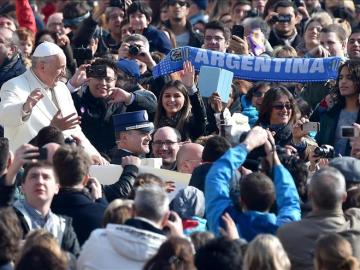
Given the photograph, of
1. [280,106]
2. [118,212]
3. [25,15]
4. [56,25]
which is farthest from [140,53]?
[118,212]

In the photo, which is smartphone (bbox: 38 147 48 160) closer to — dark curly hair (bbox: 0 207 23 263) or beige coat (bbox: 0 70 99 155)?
dark curly hair (bbox: 0 207 23 263)

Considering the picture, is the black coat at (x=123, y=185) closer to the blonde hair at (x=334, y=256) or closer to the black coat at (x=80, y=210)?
the black coat at (x=80, y=210)

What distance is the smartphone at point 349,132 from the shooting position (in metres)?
13.1

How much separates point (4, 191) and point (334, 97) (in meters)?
4.28

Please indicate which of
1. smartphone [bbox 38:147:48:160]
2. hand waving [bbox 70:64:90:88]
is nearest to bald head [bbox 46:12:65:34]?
hand waving [bbox 70:64:90:88]

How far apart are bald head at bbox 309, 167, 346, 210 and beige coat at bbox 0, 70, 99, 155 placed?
119 inches

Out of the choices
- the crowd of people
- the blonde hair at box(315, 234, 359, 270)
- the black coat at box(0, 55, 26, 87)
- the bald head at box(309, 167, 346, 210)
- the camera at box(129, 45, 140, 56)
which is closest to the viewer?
the blonde hair at box(315, 234, 359, 270)

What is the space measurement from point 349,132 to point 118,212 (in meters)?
3.75

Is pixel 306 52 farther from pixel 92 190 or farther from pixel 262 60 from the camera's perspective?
pixel 92 190

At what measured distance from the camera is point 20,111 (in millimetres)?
12945

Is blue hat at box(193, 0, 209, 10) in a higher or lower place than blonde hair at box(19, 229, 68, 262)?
higher

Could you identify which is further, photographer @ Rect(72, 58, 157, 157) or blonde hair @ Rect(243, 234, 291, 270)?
photographer @ Rect(72, 58, 157, 157)

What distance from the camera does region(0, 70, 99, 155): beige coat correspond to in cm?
1301

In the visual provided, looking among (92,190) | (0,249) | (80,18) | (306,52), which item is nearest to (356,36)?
(306,52)
